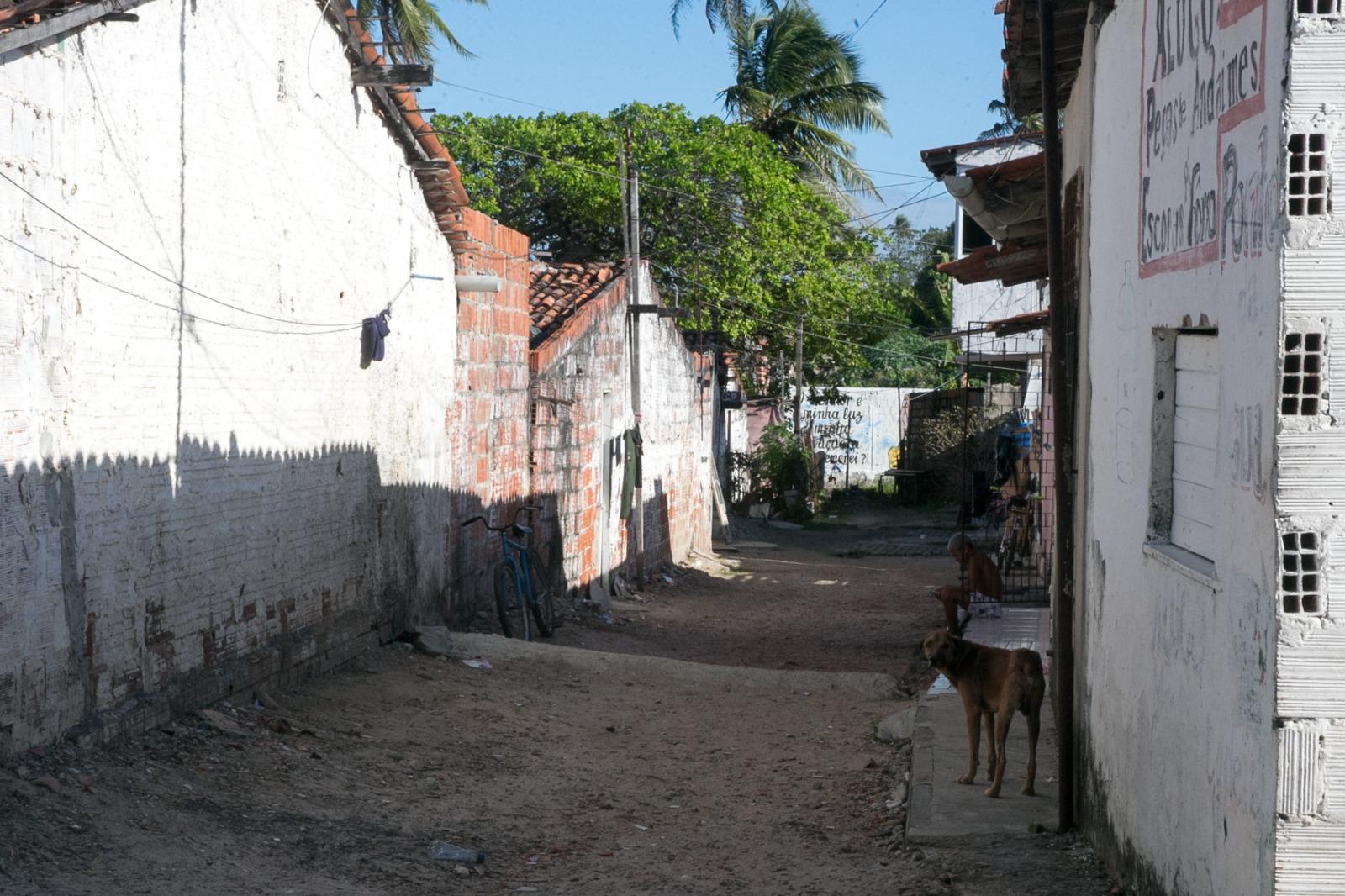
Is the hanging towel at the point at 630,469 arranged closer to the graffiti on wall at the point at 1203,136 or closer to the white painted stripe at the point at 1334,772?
the graffiti on wall at the point at 1203,136

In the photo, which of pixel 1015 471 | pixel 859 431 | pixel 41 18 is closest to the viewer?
pixel 41 18

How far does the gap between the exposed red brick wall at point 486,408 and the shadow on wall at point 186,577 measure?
47.7 inches

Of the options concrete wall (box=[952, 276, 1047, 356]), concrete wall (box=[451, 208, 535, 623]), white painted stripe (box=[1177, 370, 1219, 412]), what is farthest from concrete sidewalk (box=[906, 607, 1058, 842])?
concrete wall (box=[952, 276, 1047, 356])

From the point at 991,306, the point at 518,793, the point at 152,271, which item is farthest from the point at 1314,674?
the point at 991,306

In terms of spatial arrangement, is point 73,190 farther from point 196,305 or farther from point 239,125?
point 239,125

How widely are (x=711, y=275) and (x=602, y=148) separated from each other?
11.1ft

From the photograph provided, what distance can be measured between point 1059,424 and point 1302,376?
317cm

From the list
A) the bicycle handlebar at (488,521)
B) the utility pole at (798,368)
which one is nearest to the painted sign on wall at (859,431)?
the utility pole at (798,368)

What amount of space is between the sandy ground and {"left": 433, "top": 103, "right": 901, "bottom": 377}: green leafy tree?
1664 cm

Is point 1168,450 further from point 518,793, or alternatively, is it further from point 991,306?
point 991,306

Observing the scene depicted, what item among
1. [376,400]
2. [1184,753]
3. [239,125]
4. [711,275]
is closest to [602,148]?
[711,275]

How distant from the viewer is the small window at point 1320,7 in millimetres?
3209

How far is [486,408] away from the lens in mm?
13773

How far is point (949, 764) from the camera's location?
295 inches
